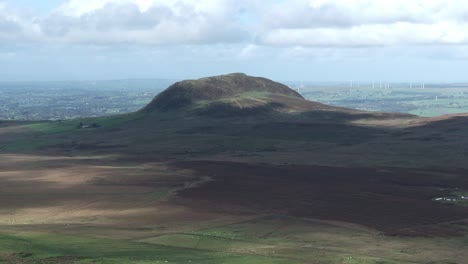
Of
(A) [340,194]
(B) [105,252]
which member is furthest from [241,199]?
(B) [105,252]

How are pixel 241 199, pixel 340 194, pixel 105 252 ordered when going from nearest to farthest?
pixel 105 252
pixel 241 199
pixel 340 194

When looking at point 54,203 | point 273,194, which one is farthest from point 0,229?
point 273,194

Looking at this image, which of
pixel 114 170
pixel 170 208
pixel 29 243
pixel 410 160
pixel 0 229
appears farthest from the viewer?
pixel 410 160

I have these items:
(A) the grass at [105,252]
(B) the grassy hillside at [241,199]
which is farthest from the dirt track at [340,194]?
(A) the grass at [105,252]

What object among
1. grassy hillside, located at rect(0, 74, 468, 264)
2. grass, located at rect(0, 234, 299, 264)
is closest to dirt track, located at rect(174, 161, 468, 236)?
grassy hillside, located at rect(0, 74, 468, 264)

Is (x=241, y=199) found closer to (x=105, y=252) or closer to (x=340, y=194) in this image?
(x=340, y=194)

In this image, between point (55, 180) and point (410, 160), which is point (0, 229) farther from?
point (410, 160)

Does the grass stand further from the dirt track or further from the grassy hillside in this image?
the dirt track

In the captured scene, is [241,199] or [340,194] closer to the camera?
[241,199]
